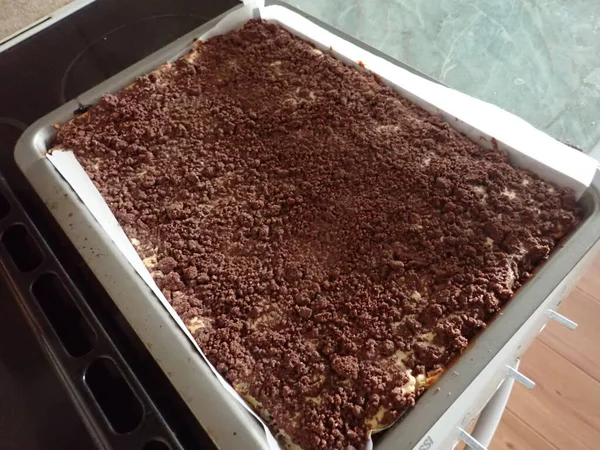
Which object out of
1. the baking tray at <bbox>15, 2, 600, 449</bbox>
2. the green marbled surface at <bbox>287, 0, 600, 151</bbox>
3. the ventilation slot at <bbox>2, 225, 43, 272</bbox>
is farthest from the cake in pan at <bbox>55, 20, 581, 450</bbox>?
the green marbled surface at <bbox>287, 0, 600, 151</bbox>

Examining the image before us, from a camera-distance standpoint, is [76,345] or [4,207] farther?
[4,207]

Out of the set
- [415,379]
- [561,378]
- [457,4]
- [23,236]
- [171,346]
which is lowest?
[561,378]

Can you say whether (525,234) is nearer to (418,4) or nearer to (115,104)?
(115,104)

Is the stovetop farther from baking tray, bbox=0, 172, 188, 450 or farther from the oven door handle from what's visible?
the oven door handle

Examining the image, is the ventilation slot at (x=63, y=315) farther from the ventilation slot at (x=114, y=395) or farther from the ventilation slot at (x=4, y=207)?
the ventilation slot at (x=4, y=207)

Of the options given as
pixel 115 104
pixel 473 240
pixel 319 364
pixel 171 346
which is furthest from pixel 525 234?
pixel 115 104

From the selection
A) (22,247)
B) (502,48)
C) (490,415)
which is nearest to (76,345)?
(22,247)

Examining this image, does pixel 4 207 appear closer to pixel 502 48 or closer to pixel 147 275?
pixel 147 275
